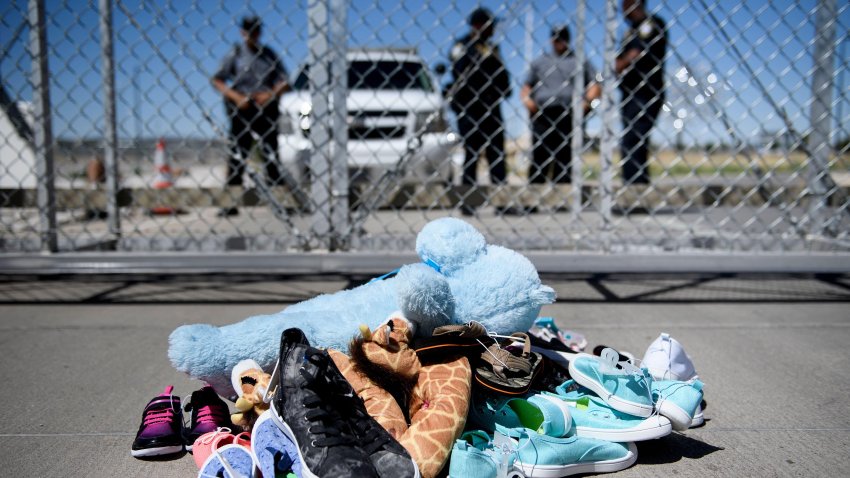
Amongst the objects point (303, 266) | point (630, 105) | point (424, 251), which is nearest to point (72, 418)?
point (424, 251)

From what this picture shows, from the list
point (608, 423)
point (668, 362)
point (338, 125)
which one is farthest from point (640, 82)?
point (608, 423)

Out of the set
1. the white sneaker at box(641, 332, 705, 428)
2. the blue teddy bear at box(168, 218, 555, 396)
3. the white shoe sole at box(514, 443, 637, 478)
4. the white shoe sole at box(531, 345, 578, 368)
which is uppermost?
the blue teddy bear at box(168, 218, 555, 396)

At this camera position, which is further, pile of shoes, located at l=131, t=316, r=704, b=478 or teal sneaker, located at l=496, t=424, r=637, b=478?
teal sneaker, located at l=496, t=424, r=637, b=478

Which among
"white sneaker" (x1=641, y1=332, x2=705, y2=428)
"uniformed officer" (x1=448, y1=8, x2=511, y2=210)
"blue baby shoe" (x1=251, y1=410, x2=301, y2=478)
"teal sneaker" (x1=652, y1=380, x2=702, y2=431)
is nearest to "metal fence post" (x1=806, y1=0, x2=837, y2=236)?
"uniformed officer" (x1=448, y1=8, x2=511, y2=210)

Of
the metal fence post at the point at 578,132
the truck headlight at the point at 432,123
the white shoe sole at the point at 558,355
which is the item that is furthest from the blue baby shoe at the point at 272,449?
the metal fence post at the point at 578,132

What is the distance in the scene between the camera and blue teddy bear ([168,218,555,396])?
1801 millimetres

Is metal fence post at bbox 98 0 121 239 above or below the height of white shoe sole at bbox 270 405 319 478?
above

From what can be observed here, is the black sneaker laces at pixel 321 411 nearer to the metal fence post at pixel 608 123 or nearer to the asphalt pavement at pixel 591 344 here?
the asphalt pavement at pixel 591 344

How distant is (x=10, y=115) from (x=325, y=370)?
9.50 feet

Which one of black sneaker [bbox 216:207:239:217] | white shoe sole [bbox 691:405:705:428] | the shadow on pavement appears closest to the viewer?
the shadow on pavement

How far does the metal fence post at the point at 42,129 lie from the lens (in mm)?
3270

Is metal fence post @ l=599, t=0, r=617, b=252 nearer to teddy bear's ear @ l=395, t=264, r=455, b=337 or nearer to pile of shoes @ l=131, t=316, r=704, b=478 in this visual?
pile of shoes @ l=131, t=316, r=704, b=478

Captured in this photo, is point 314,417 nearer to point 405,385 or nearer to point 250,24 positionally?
point 405,385

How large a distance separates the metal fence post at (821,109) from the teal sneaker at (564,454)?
2.60m
